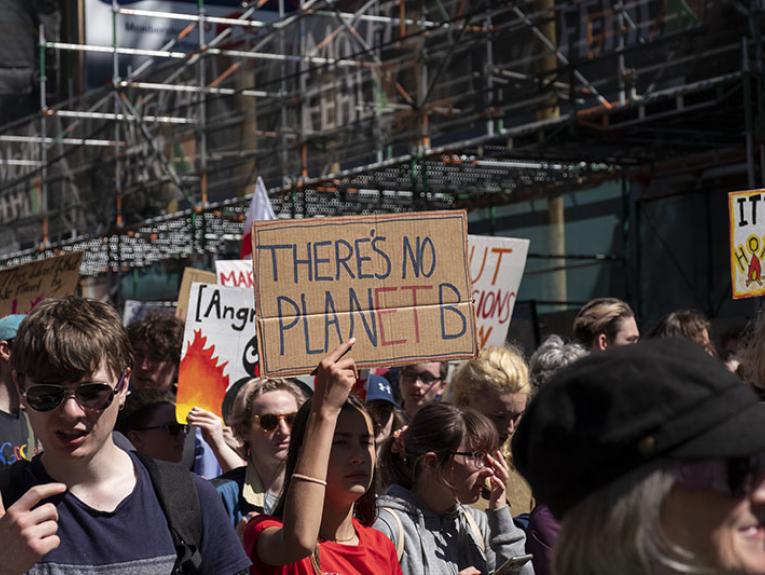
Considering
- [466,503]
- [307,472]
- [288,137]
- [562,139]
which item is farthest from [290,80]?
[307,472]

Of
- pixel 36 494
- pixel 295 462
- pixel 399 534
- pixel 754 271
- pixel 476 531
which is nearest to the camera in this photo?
pixel 36 494

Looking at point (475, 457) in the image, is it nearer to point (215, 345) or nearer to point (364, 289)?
point (364, 289)

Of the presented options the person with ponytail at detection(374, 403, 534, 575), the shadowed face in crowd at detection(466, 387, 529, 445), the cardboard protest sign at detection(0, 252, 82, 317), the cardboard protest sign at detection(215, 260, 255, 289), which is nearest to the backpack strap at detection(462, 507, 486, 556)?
the person with ponytail at detection(374, 403, 534, 575)

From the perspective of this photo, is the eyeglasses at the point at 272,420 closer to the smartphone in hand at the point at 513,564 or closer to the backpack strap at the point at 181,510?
the smartphone in hand at the point at 513,564

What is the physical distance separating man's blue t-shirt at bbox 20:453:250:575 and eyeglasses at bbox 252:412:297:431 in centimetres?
198

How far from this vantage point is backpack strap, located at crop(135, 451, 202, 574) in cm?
319

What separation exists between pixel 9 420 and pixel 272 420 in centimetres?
93

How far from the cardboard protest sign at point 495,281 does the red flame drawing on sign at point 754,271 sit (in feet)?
5.64

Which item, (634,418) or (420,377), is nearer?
(634,418)

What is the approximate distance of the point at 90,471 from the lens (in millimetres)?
3217

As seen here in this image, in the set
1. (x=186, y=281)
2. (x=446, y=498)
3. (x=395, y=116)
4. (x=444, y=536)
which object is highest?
(x=395, y=116)

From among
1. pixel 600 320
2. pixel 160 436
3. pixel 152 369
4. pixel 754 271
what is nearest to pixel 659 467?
pixel 160 436

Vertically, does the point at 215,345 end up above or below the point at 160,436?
above

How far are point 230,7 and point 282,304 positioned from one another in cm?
1864
